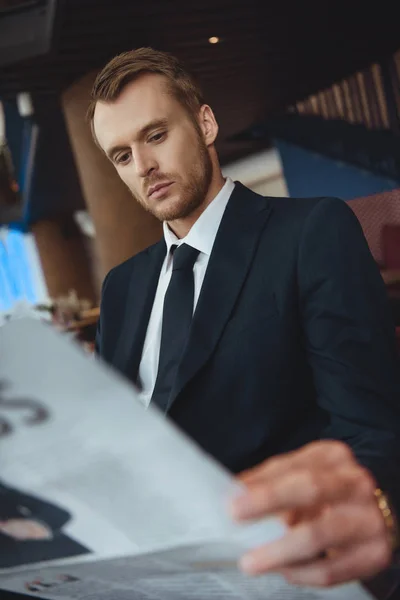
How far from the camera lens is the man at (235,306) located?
33.5 inches

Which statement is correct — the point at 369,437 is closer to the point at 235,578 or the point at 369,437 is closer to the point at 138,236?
the point at 235,578

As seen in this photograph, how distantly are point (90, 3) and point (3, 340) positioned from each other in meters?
4.47

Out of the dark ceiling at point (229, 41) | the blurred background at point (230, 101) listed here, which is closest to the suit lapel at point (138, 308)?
the blurred background at point (230, 101)

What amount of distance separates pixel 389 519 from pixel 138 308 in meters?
0.72

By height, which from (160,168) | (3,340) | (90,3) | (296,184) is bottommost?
(3,340)

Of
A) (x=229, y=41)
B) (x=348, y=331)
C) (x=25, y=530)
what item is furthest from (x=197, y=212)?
(x=229, y=41)

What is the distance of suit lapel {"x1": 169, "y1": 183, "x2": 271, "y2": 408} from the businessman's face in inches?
3.7

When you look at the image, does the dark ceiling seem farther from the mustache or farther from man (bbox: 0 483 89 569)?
man (bbox: 0 483 89 569)

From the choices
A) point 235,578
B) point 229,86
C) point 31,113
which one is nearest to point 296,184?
point 229,86

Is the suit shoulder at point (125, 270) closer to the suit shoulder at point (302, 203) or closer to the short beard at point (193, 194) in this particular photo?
the short beard at point (193, 194)

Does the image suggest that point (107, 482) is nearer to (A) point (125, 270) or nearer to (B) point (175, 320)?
(B) point (175, 320)

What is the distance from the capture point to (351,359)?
2.75 feet

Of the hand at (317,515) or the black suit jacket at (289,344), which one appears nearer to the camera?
the hand at (317,515)

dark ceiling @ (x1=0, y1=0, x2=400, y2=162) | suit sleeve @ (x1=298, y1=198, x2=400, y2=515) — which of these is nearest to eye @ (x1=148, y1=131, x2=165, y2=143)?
suit sleeve @ (x1=298, y1=198, x2=400, y2=515)
